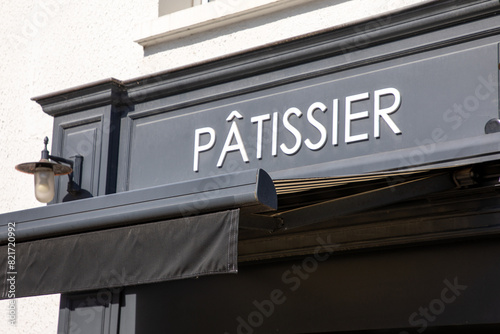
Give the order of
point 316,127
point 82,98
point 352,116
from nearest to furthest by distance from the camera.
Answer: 1. point 352,116
2. point 316,127
3. point 82,98

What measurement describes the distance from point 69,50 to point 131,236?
3179mm

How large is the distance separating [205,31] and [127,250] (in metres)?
2.51

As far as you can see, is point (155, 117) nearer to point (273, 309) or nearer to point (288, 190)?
point (273, 309)

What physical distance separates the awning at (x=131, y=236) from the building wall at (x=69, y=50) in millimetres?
1528

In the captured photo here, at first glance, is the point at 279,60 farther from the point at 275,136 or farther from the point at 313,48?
the point at 275,136

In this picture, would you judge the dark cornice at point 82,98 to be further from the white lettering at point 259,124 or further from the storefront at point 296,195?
the white lettering at point 259,124

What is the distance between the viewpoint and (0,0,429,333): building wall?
6422 mm

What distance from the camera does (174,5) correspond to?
712 cm

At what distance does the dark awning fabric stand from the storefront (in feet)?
0.03

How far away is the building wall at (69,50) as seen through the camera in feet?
21.1

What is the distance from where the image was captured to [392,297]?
5.41m

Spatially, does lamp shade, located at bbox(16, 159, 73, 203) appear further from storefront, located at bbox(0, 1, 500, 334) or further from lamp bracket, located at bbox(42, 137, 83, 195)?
storefront, located at bbox(0, 1, 500, 334)

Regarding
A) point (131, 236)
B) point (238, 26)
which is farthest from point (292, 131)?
point (131, 236)

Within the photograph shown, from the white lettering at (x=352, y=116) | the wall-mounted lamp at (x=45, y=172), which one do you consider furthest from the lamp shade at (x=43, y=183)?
the white lettering at (x=352, y=116)
